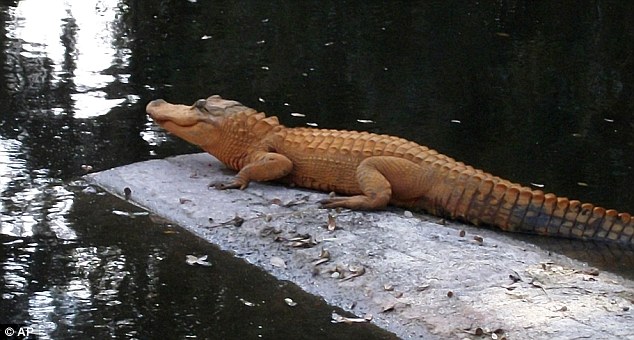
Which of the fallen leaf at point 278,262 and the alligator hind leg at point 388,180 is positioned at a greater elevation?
the alligator hind leg at point 388,180

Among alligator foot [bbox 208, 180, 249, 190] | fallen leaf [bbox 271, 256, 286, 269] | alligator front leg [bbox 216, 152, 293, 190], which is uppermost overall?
alligator front leg [bbox 216, 152, 293, 190]

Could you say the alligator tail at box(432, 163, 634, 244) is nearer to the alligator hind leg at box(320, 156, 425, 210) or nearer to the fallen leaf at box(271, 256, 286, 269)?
the alligator hind leg at box(320, 156, 425, 210)

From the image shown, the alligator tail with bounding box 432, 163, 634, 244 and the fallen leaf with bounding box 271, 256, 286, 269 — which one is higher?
the alligator tail with bounding box 432, 163, 634, 244

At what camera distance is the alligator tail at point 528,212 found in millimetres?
6062

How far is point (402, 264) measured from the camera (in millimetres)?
5250

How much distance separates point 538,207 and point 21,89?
428 cm

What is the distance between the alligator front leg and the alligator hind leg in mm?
463

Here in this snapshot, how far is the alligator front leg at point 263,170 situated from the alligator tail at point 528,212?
99 cm

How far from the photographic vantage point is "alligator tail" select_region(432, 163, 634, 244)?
606cm

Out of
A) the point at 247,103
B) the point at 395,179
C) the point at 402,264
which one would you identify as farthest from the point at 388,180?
the point at 247,103

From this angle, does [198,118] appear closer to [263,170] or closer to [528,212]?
[263,170]

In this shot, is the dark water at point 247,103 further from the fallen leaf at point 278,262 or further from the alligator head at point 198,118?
the alligator head at point 198,118

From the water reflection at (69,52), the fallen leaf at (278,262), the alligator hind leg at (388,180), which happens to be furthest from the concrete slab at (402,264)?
the water reflection at (69,52)

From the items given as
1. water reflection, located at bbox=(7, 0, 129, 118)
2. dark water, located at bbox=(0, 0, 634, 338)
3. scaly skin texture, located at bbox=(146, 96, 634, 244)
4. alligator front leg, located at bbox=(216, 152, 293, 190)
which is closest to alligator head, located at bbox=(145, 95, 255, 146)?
scaly skin texture, located at bbox=(146, 96, 634, 244)
